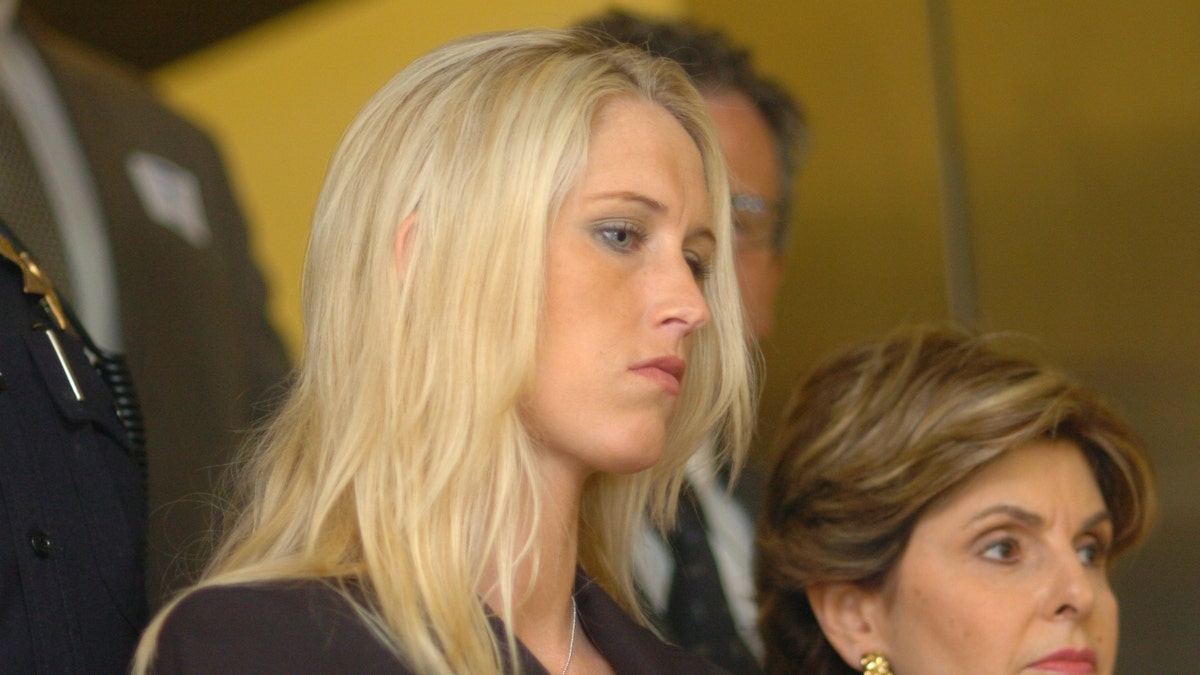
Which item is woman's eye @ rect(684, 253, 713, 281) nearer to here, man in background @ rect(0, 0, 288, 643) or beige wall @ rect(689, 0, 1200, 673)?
man in background @ rect(0, 0, 288, 643)

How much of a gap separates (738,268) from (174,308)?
845 millimetres

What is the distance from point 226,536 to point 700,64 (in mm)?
1061

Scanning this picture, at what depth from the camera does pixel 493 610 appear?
1382mm

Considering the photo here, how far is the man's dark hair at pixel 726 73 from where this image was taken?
2279 mm

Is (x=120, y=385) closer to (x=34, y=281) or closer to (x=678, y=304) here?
(x=34, y=281)

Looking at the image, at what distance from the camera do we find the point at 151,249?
229 cm

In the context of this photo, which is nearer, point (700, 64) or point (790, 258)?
point (700, 64)

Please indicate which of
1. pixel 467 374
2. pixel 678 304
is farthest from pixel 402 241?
pixel 678 304

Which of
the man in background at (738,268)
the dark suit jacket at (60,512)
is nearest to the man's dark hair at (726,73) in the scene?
the man in background at (738,268)

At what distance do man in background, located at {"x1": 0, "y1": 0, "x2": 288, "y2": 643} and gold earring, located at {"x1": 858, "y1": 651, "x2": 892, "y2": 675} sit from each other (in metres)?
0.84

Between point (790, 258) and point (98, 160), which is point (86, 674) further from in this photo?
point (790, 258)

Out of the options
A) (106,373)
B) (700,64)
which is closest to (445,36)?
(700,64)

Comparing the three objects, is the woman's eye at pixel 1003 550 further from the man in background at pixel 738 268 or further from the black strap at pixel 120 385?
the black strap at pixel 120 385

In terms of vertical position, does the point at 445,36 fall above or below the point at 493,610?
above
